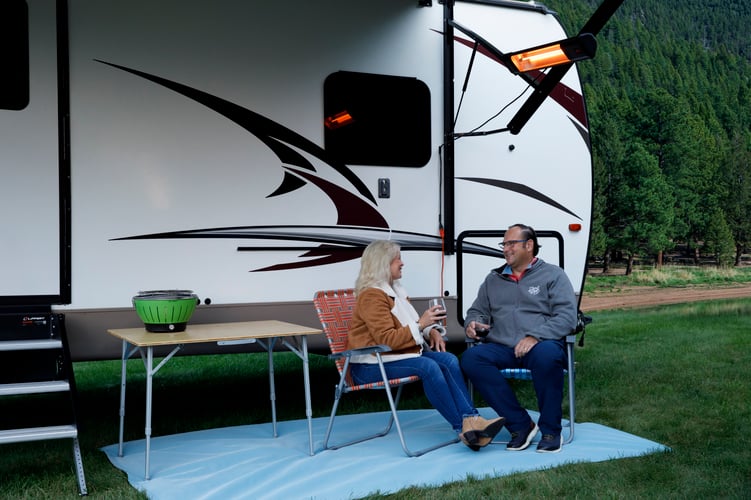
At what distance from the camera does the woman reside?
11.8ft

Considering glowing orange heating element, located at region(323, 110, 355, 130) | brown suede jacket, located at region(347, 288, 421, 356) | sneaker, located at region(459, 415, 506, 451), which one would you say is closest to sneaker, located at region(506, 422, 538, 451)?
sneaker, located at region(459, 415, 506, 451)

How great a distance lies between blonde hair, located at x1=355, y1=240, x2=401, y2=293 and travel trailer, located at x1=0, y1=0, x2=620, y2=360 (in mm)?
450

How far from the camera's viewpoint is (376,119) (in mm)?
4391

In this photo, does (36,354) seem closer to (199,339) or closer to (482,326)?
(199,339)

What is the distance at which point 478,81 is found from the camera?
15.4 ft

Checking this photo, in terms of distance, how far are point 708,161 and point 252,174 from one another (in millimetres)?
Result: 10310

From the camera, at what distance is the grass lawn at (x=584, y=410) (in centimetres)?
308

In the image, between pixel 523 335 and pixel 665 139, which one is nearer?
pixel 523 335

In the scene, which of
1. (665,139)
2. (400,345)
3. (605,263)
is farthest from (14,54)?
(665,139)

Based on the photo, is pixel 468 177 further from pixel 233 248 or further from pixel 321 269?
pixel 233 248

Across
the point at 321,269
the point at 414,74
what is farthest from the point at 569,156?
the point at 321,269

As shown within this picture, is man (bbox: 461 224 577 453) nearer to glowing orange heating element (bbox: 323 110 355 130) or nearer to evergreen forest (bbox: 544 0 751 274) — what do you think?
glowing orange heating element (bbox: 323 110 355 130)

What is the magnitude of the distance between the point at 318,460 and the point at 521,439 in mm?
912

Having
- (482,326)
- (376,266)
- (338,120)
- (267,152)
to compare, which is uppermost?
(338,120)
